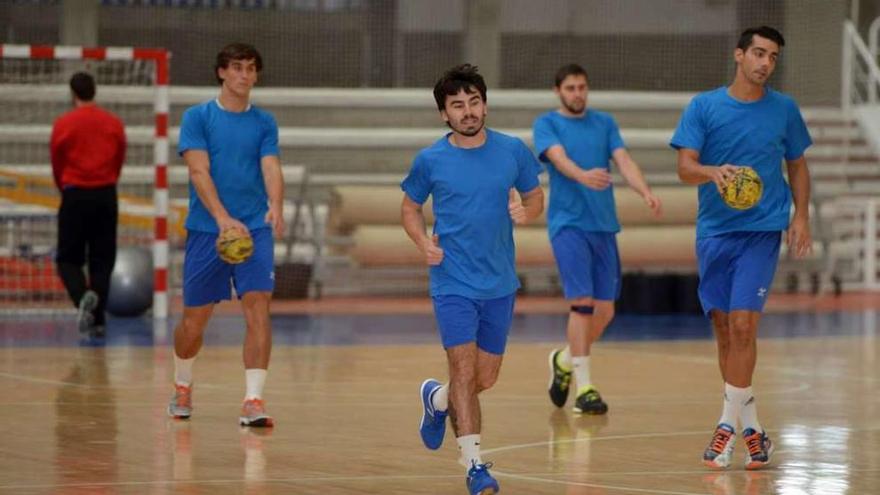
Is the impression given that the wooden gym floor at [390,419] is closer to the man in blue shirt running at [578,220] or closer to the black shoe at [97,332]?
the black shoe at [97,332]

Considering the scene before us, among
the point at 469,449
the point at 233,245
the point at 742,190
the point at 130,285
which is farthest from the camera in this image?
the point at 130,285

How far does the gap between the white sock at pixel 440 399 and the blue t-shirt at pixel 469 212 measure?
1.80 feet

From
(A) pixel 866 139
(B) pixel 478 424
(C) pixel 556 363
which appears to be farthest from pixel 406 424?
(A) pixel 866 139

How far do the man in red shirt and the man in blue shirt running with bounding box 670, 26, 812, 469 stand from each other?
878 cm

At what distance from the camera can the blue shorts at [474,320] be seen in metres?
8.12

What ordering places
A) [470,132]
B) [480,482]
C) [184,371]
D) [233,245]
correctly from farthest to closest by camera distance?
1. [184,371]
2. [233,245]
3. [470,132]
4. [480,482]

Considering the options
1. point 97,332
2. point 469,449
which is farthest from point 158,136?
point 469,449

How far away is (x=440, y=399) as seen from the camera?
28.0 ft

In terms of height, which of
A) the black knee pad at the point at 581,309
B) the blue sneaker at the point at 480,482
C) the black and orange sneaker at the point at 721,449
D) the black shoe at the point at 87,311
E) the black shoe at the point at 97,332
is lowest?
the black shoe at the point at 97,332

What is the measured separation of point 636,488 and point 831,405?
421 centimetres

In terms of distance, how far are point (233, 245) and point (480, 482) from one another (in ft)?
10.2

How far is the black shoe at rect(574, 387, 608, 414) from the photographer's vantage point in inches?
452

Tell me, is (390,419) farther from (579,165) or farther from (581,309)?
(579,165)

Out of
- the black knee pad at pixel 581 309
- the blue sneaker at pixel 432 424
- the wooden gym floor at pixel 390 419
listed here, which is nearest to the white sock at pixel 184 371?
the wooden gym floor at pixel 390 419
